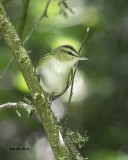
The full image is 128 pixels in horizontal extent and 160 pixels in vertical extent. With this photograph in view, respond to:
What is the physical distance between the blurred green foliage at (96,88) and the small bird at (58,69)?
0.09 metres

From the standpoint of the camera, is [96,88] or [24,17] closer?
[24,17]

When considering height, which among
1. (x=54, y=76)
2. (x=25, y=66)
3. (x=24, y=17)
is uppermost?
(x=24, y=17)

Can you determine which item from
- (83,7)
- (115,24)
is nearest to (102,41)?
(115,24)

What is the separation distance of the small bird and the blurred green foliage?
0.09 metres

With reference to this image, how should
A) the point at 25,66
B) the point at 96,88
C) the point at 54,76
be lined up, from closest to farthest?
the point at 25,66, the point at 54,76, the point at 96,88

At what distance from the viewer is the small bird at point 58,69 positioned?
1.15 m

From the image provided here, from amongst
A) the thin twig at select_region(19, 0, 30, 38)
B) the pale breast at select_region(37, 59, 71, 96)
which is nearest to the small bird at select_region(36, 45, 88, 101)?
the pale breast at select_region(37, 59, 71, 96)

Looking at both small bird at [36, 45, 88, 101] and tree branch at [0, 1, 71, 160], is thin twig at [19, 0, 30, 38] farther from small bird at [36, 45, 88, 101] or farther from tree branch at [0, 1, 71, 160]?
tree branch at [0, 1, 71, 160]

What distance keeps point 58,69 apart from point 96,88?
31 centimetres

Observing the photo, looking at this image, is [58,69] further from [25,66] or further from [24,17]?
[25,66]

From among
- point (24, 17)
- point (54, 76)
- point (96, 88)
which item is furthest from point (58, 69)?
point (96, 88)

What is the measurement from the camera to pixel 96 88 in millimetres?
1467

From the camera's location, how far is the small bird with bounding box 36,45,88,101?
1.15m

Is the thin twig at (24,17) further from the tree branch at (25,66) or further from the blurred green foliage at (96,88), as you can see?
the tree branch at (25,66)
